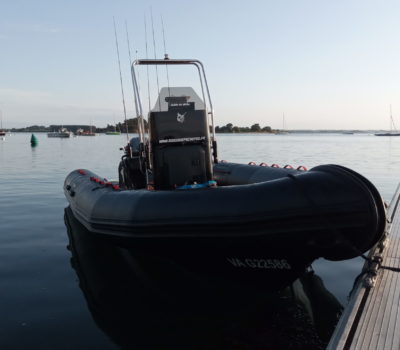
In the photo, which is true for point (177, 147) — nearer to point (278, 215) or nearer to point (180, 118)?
point (180, 118)

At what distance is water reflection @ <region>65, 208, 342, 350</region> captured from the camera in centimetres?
336

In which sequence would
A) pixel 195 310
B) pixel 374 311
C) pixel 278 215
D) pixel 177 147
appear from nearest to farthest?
pixel 374 311 → pixel 278 215 → pixel 195 310 → pixel 177 147

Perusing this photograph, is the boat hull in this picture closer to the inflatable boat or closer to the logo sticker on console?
the inflatable boat

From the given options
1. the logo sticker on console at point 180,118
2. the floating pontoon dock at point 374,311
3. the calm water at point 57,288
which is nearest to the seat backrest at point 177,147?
the logo sticker on console at point 180,118

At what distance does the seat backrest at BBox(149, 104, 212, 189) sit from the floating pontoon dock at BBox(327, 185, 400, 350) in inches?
86.4

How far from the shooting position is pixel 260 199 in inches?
131

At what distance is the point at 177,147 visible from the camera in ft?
16.1

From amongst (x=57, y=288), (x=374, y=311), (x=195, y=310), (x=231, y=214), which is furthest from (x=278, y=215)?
(x=57, y=288)

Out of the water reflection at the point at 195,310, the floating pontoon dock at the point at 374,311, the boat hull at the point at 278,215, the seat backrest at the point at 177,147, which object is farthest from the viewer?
the seat backrest at the point at 177,147

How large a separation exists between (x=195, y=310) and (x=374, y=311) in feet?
5.33

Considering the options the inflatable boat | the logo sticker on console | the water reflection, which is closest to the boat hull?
the inflatable boat

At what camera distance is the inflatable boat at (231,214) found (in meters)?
3.12

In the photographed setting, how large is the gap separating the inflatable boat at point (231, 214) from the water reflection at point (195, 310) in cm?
32

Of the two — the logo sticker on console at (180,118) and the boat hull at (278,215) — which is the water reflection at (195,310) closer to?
the boat hull at (278,215)
